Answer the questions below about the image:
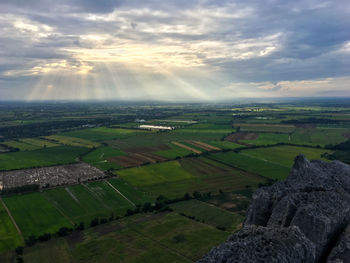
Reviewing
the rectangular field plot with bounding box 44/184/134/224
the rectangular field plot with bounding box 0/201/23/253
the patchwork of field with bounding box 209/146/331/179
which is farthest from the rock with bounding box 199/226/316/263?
the patchwork of field with bounding box 209/146/331/179

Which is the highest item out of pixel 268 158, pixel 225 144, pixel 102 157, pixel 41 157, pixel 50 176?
pixel 225 144

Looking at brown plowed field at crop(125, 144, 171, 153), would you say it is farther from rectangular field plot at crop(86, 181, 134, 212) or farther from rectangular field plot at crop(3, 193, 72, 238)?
rectangular field plot at crop(3, 193, 72, 238)

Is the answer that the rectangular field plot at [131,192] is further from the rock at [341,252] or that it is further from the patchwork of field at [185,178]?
the rock at [341,252]

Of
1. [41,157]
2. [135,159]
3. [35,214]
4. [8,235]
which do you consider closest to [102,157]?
[135,159]

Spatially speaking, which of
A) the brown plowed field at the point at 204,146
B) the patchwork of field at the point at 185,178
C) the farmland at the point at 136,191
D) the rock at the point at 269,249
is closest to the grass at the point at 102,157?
the farmland at the point at 136,191

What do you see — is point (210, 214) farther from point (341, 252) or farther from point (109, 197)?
point (341, 252)

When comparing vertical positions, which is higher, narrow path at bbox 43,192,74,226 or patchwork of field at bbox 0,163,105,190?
patchwork of field at bbox 0,163,105,190

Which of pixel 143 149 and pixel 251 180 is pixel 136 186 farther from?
pixel 143 149

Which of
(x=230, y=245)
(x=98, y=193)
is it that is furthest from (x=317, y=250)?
(x=98, y=193)
